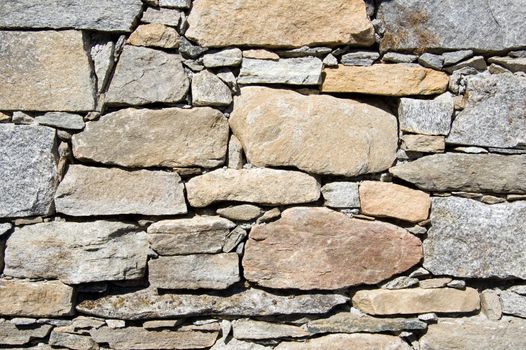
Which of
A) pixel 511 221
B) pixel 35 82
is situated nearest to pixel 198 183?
pixel 35 82

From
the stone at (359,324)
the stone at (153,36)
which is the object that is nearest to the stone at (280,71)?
the stone at (153,36)

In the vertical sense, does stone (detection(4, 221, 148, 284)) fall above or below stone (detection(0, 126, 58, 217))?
below

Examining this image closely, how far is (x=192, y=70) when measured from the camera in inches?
82.2

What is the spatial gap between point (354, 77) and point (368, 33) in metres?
0.19

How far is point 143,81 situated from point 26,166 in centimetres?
58

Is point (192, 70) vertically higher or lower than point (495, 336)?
higher

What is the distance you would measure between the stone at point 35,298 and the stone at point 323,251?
75 cm

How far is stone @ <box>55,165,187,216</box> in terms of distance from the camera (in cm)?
207

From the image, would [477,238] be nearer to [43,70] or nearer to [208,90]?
[208,90]

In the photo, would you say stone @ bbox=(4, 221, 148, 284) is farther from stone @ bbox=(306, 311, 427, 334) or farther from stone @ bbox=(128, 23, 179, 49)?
stone @ bbox=(306, 311, 427, 334)

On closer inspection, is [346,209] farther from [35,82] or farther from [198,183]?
[35,82]

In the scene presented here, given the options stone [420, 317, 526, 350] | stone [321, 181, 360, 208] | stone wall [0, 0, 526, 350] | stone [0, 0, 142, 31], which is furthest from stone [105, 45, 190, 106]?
stone [420, 317, 526, 350]

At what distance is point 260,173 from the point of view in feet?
6.87

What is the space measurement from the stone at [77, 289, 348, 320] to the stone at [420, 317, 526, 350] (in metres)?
0.44
